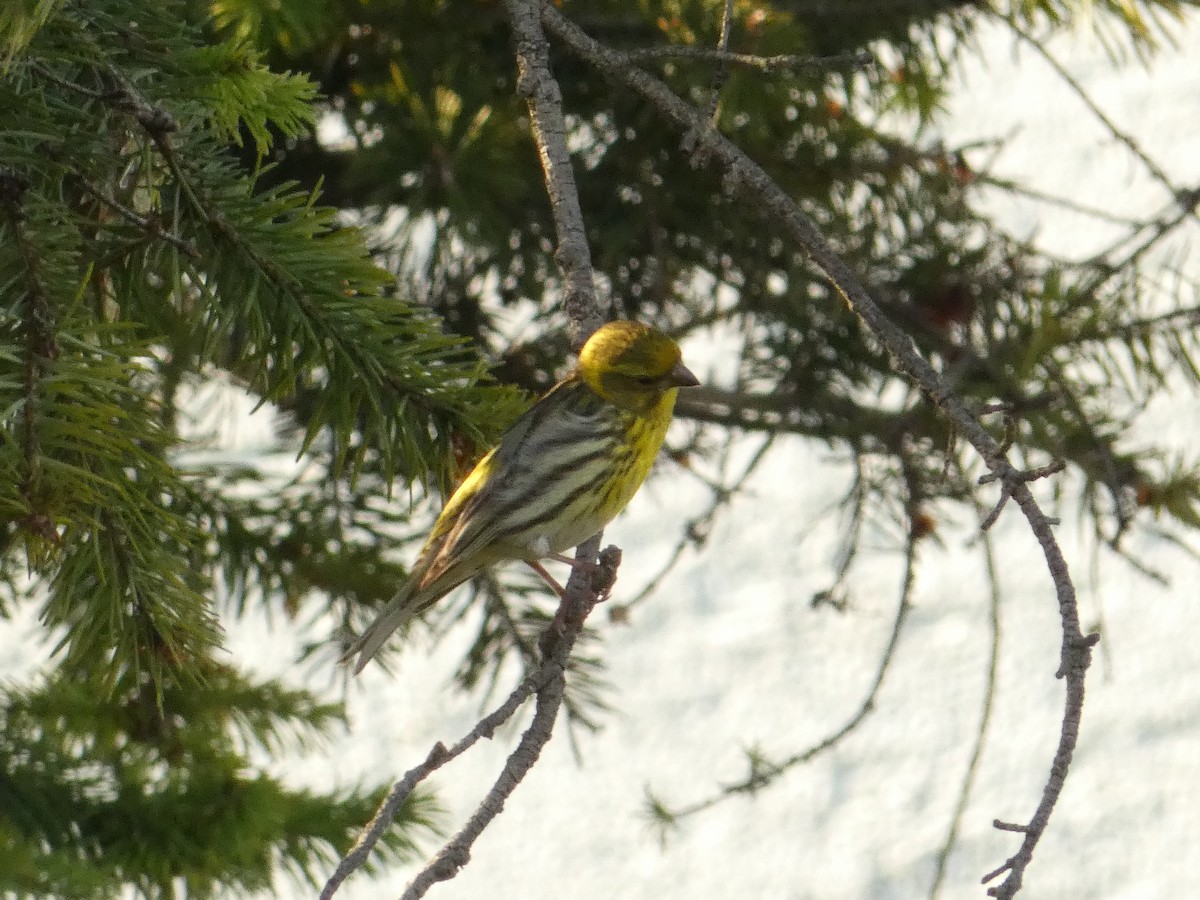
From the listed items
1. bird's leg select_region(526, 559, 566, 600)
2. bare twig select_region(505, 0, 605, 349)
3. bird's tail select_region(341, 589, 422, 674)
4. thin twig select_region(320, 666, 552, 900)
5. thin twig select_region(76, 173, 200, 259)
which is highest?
bare twig select_region(505, 0, 605, 349)

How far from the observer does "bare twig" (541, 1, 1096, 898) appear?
0.43 metres

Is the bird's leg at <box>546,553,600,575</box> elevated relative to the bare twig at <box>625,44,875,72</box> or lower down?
lower down

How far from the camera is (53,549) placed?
44 cm

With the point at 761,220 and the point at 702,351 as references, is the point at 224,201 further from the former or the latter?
the point at 702,351

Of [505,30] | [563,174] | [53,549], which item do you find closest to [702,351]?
[505,30]

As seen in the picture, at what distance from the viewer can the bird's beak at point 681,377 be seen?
0.80m

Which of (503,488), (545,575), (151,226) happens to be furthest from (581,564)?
(151,226)

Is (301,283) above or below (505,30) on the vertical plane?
below

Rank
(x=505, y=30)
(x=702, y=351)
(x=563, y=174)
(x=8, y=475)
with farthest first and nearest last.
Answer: (x=702, y=351) < (x=505, y=30) < (x=563, y=174) < (x=8, y=475)

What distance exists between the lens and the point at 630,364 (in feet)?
2.54

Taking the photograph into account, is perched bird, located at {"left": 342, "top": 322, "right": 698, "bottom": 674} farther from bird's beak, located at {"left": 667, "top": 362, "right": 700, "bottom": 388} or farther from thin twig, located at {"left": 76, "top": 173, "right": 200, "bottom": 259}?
thin twig, located at {"left": 76, "top": 173, "right": 200, "bottom": 259}

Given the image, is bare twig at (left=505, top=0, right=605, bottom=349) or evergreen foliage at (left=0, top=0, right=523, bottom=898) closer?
evergreen foliage at (left=0, top=0, right=523, bottom=898)

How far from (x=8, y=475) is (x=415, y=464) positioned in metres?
0.19

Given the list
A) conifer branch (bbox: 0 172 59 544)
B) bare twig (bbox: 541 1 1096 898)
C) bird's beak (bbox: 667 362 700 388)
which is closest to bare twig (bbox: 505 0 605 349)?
bare twig (bbox: 541 1 1096 898)
